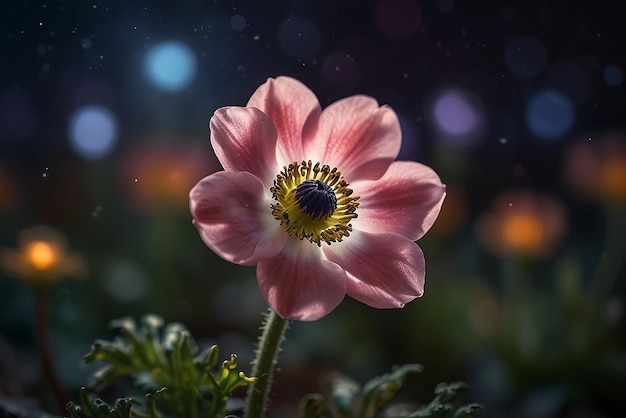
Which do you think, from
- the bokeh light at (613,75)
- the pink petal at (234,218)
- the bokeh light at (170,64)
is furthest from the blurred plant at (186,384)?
the bokeh light at (613,75)

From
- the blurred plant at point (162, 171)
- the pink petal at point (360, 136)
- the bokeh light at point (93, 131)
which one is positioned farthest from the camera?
the blurred plant at point (162, 171)

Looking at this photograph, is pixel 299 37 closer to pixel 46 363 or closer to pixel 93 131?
pixel 93 131

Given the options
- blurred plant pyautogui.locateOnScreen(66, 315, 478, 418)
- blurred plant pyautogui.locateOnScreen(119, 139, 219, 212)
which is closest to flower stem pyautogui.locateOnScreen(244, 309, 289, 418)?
blurred plant pyautogui.locateOnScreen(66, 315, 478, 418)

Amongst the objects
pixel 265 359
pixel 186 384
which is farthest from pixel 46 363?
pixel 265 359

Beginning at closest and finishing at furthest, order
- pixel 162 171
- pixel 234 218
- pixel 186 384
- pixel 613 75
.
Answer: pixel 234 218 < pixel 186 384 < pixel 613 75 < pixel 162 171

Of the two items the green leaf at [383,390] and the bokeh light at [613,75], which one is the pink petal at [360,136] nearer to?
the green leaf at [383,390]

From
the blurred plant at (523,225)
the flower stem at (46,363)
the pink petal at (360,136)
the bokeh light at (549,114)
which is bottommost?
the flower stem at (46,363)

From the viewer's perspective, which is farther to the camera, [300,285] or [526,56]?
[526,56]
